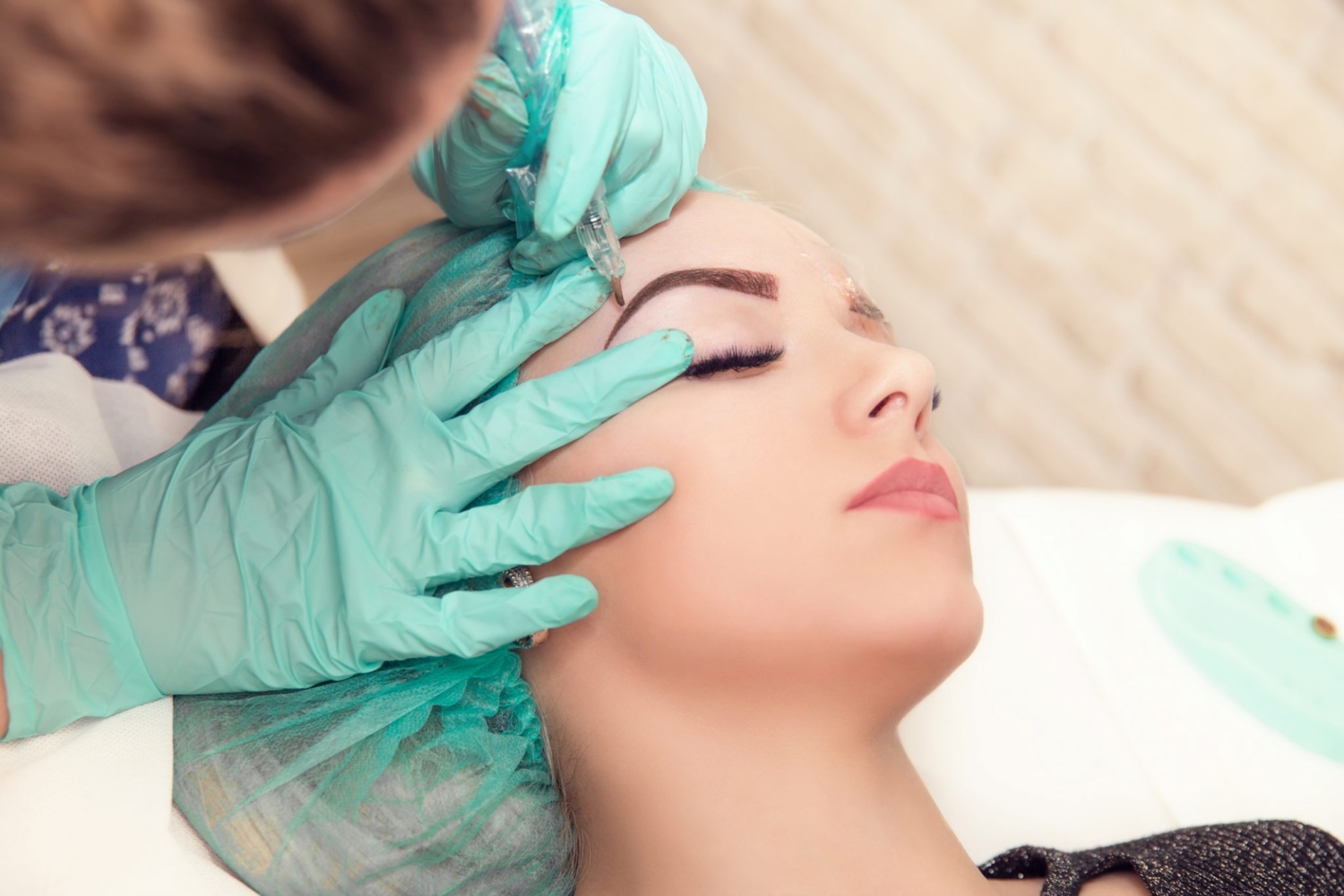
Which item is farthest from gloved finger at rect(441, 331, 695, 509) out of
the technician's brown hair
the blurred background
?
the blurred background

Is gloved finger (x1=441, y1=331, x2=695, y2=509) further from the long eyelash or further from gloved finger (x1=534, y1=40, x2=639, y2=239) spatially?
gloved finger (x1=534, y1=40, x2=639, y2=239)

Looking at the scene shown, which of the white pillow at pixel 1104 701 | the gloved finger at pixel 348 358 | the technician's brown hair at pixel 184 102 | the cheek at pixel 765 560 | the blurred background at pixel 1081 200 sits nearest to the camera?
the technician's brown hair at pixel 184 102

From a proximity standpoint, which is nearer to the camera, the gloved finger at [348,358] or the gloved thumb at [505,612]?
the gloved thumb at [505,612]

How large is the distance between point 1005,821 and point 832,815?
561 mm

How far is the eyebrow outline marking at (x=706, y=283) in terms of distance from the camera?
1.13 m

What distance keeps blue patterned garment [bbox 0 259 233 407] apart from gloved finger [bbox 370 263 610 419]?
63 cm

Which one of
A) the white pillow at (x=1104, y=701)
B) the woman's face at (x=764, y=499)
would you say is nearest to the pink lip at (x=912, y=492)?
the woman's face at (x=764, y=499)

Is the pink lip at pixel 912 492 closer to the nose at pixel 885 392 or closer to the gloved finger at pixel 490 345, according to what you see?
the nose at pixel 885 392

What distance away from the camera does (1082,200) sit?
201cm

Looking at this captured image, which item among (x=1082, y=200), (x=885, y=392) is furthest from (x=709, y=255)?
(x=1082, y=200)

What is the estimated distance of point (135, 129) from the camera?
22.3 inches

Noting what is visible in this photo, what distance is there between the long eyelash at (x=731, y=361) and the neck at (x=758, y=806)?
37cm

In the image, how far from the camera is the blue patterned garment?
149 cm

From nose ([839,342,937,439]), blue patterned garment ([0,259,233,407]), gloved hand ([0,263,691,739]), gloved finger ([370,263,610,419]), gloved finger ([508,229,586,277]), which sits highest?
nose ([839,342,937,439])
